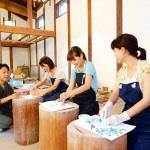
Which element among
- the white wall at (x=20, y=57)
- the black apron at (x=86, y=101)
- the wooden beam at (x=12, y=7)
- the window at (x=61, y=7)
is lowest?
the black apron at (x=86, y=101)

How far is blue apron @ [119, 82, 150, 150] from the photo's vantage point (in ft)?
4.79

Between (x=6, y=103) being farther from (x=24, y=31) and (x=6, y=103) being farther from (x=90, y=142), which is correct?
(x=24, y=31)

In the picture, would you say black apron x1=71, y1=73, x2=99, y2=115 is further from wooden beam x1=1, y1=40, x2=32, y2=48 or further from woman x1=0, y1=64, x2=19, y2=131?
wooden beam x1=1, y1=40, x2=32, y2=48

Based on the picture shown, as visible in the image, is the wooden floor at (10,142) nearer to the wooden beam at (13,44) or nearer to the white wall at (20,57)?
the wooden beam at (13,44)

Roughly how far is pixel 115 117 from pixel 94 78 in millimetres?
1105

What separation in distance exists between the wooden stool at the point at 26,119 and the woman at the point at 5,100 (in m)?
0.37

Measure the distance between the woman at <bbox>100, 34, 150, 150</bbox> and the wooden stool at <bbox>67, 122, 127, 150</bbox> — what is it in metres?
0.15

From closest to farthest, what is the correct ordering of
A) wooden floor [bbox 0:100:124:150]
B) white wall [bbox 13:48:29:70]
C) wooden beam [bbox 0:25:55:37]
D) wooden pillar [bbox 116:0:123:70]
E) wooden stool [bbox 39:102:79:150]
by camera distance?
wooden stool [bbox 39:102:79:150] < wooden floor [bbox 0:100:124:150] < wooden pillar [bbox 116:0:123:70] < wooden beam [bbox 0:25:55:37] < white wall [bbox 13:48:29:70]

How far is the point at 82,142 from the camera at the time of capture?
4.48 ft

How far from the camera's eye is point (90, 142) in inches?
52.6

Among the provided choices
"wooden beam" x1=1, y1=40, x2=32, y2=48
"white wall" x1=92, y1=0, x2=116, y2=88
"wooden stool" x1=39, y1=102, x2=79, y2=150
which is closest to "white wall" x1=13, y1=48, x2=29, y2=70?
"wooden beam" x1=1, y1=40, x2=32, y2=48

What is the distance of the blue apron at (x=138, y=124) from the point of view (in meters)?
1.46

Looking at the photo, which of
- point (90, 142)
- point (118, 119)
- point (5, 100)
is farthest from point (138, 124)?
point (5, 100)

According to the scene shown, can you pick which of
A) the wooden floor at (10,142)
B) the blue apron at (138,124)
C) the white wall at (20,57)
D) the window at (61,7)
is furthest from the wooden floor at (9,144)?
the white wall at (20,57)
